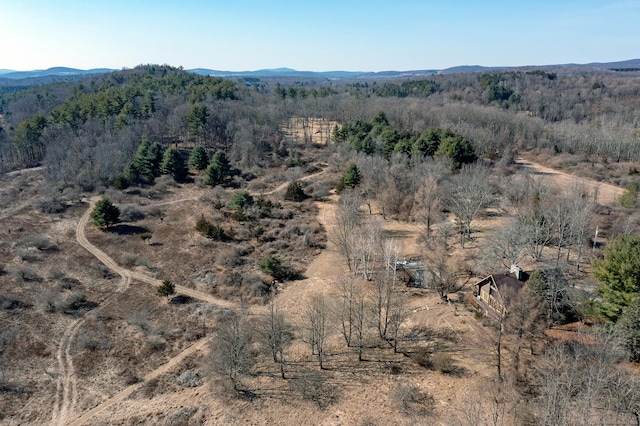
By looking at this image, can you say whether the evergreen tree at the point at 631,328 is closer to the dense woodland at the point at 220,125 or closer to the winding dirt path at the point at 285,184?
the dense woodland at the point at 220,125

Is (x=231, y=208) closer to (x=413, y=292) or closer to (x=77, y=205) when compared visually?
(x=77, y=205)

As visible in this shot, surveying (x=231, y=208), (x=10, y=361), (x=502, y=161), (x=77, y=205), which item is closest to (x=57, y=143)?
(x=77, y=205)

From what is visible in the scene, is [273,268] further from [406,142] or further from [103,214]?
[406,142]

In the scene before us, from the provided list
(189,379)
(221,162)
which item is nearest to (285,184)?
(221,162)

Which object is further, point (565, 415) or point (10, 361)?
point (10, 361)

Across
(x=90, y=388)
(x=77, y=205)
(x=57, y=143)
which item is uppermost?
(x=57, y=143)

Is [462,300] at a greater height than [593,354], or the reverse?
[593,354]
